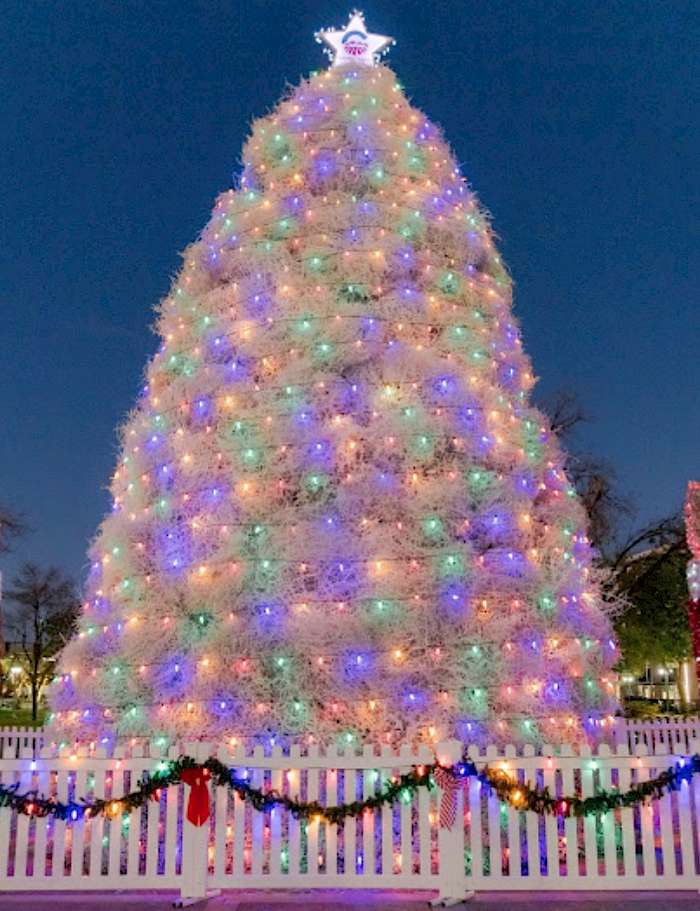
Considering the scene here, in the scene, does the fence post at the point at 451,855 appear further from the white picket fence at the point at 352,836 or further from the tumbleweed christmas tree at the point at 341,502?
the tumbleweed christmas tree at the point at 341,502

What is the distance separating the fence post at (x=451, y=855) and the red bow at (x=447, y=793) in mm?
40

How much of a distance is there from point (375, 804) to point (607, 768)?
1.75m

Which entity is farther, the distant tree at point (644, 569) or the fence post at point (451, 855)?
the distant tree at point (644, 569)

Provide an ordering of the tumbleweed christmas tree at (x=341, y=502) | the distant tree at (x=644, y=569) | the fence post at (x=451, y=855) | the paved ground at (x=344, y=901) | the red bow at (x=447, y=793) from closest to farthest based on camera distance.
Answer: the paved ground at (x=344, y=901) < the fence post at (x=451, y=855) < the red bow at (x=447, y=793) < the tumbleweed christmas tree at (x=341, y=502) < the distant tree at (x=644, y=569)

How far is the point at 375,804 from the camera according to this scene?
21.3 ft

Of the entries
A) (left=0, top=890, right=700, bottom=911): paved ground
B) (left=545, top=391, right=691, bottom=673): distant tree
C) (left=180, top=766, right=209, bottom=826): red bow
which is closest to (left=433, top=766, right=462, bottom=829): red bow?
(left=0, top=890, right=700, bottom=911): paved ground

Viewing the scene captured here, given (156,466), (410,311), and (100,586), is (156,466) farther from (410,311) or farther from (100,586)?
(410,311)

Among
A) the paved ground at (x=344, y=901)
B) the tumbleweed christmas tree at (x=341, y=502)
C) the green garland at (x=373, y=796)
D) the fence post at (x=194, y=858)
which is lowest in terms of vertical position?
the paved ground at (x=344, y=901)

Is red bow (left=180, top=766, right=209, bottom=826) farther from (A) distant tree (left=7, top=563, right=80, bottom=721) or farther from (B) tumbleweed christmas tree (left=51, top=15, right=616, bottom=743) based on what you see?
(A) distant tree (left=7, top=563, right=80, bottom=721)

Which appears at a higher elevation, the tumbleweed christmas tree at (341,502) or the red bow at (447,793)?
the tumbleweed christmas tree at (341,502)

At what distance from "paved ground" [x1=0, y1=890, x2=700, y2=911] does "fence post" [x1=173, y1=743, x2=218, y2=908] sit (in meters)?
0.11

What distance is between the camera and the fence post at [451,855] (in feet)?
21.0

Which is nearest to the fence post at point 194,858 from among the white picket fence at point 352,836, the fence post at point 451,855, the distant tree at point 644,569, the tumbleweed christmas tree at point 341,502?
the white picket fence at point 352,836

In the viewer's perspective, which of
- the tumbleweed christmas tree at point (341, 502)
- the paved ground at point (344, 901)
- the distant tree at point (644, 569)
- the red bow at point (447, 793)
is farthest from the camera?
the distant tree at point (644, 569)
